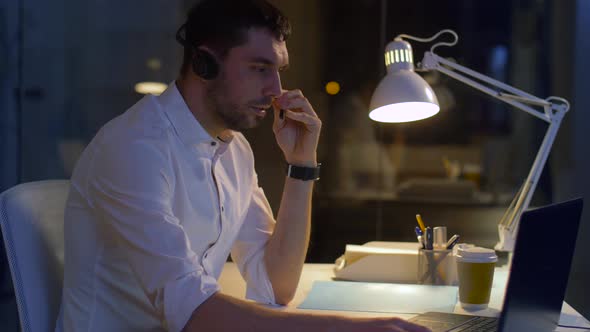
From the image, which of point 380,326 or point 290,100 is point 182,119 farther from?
point 380,326

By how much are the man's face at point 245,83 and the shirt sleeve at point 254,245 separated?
31 cm

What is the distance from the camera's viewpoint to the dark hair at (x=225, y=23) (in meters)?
1.46

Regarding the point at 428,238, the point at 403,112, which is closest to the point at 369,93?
the point at 403,112

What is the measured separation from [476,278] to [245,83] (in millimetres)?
645

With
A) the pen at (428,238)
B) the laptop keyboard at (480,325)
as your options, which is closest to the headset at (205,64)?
the pen at (428,238)

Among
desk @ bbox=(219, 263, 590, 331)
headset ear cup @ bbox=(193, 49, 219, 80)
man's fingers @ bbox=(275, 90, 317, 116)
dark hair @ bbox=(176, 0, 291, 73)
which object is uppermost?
dark hair @ bbox=(176, 0, 291, 73)

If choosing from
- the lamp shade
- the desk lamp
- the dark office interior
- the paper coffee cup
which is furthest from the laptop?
the dark office interior

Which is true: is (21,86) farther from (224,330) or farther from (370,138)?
(224,330)

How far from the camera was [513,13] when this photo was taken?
2738mm

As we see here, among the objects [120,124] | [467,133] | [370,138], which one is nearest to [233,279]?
[120,124]

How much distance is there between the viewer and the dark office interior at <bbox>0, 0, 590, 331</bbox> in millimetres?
2730

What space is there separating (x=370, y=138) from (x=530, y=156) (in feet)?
2.11

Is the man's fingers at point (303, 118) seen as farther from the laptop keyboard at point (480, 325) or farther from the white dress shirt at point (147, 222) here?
the laptop keyboard at point (480, 325)

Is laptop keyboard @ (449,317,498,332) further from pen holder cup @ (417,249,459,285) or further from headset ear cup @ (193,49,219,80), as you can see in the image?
headset ear cup @ (193,49,219,80)
